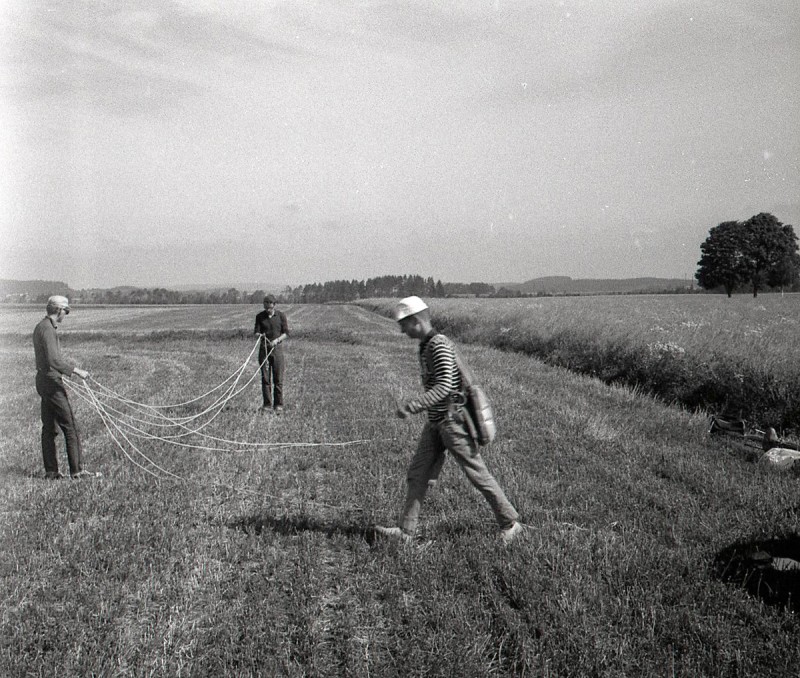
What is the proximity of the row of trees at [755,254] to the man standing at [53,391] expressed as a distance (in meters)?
71.6

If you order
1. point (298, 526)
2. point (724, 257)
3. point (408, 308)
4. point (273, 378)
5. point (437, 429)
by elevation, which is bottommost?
point (298, 526)

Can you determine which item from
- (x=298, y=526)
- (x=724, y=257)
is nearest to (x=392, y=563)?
(x=298, y=526)

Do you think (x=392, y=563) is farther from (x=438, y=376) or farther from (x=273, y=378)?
(x=273, y=378)

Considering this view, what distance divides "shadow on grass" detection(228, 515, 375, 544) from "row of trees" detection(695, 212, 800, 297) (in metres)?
70.8

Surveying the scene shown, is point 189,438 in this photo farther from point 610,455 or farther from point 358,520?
point 610,455

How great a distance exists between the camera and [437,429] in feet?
17.9

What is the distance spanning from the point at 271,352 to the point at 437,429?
25.0 feet

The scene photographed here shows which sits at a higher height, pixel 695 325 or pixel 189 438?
pixel 695 325

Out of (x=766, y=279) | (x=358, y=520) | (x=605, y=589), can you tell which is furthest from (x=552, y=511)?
(x=766, y=279)

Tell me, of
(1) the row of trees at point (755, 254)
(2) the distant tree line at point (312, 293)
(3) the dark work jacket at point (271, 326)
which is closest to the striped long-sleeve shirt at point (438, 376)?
(3) the dark work jacket at point (271, 326)

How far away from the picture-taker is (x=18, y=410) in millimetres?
12453

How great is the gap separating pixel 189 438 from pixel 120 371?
10599 mm

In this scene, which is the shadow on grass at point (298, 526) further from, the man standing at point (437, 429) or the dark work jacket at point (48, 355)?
the dark work jacket at point (48, 355)

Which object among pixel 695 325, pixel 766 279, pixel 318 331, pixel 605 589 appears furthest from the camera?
pixel 766 279
